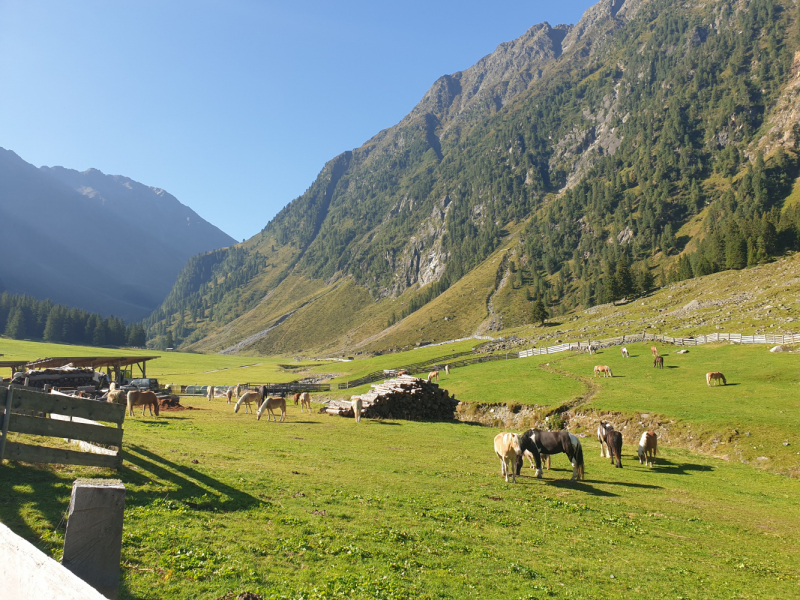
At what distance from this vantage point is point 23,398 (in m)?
9.89

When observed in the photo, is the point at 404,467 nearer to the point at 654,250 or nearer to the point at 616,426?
the point at 616,426

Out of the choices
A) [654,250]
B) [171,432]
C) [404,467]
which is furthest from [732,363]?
[654,250]

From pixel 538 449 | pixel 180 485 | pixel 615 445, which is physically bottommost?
pixel 615 445

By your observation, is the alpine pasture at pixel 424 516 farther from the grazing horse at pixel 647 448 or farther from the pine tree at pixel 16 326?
the pine tree at pixel 16 326

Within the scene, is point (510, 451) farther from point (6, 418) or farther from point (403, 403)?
point (403, 403)

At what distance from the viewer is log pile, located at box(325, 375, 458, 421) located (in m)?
35.7

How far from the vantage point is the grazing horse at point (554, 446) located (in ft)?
61.1

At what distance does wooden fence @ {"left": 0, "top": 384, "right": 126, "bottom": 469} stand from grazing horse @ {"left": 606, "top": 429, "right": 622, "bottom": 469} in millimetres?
22215

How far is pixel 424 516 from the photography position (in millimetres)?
12180

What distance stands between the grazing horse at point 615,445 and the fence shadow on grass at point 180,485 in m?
19.0

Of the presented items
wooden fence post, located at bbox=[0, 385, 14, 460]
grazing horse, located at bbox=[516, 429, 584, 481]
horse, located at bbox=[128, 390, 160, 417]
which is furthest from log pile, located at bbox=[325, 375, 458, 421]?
wooden fence post, located at bbox=[0, 385, 14, 460]

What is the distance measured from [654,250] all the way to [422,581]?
181 m

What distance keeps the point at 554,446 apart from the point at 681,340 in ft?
140

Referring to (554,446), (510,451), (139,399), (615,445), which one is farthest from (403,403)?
(139,399)
